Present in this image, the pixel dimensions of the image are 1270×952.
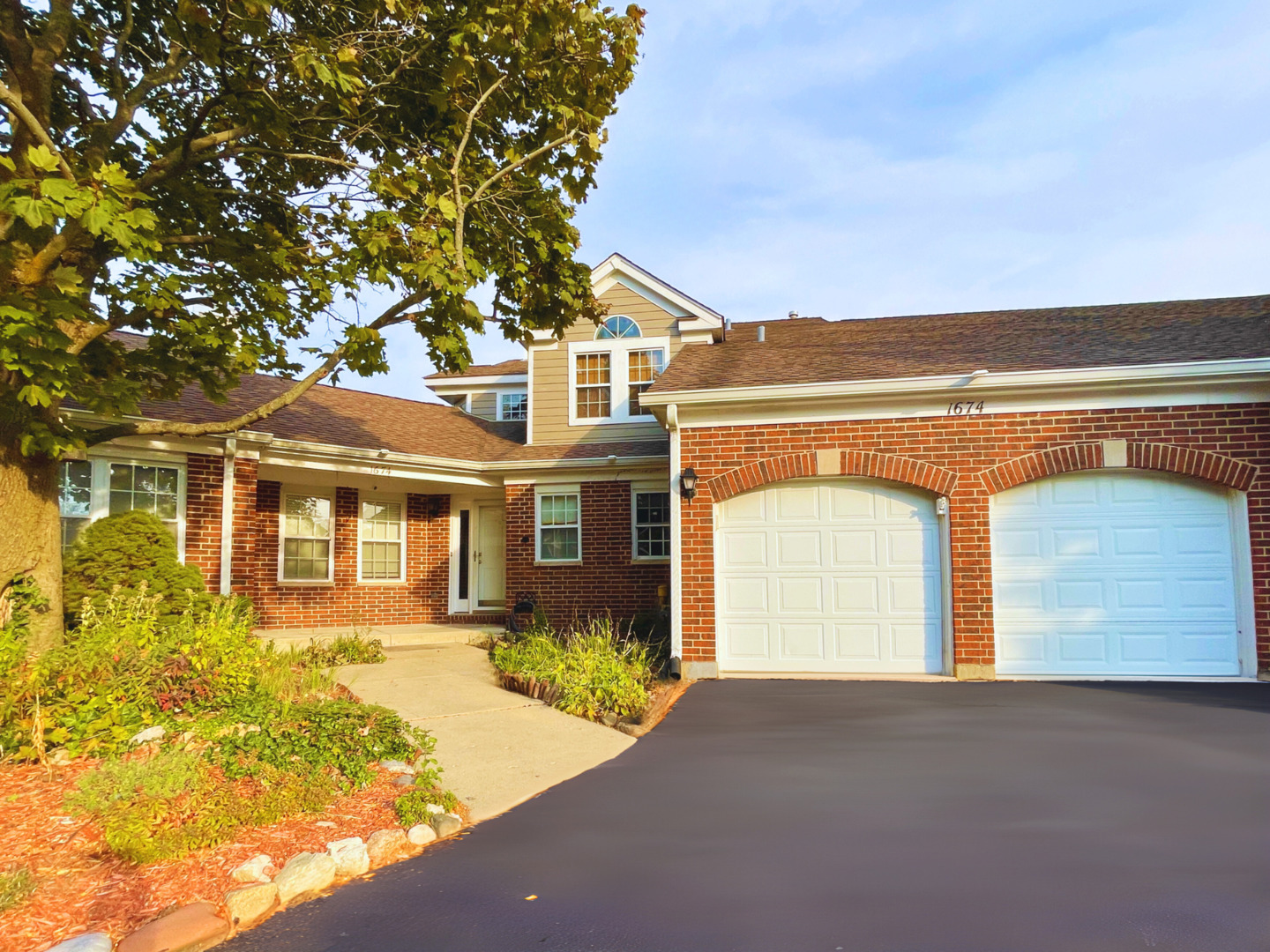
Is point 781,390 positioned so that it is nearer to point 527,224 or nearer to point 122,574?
point 527,224

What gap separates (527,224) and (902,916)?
7.43 metres

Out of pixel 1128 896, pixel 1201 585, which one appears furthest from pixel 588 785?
pixel 1201 585

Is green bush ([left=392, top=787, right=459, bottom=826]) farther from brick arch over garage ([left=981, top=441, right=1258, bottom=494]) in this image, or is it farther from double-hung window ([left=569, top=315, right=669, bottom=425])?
double-hung window ([left=569, top=315, right=669, bottom=425])

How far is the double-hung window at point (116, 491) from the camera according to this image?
1042 centimetres

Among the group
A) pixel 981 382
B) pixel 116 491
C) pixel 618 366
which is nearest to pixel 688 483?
pixel 981 382

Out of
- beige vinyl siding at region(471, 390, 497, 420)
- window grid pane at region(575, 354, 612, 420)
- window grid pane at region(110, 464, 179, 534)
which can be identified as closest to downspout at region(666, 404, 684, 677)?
window grid pane at region(575, 354, 612, 420)

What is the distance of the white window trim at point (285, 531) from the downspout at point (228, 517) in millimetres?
2354

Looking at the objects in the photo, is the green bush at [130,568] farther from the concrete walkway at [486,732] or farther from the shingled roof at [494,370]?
the shingled roof at [494,370]

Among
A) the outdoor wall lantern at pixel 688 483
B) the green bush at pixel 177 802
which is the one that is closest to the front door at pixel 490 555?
the outdoor wall lantern at pixel 688 483

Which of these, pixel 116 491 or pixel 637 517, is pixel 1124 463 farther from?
pixel 116 491

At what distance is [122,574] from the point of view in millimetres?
9312

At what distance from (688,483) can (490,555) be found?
671 cm

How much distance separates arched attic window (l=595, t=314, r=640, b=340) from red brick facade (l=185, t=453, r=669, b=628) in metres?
2.80

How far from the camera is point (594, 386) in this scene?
15.9 meters
